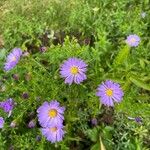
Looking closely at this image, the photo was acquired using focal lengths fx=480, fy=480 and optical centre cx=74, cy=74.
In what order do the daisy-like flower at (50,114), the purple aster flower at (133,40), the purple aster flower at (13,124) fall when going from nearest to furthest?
the daisy-like flower at (50,114) → the purple aster flower at (13,124) → the purple aster flower at (133,40)

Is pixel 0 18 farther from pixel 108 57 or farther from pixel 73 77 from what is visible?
pixel 73 77

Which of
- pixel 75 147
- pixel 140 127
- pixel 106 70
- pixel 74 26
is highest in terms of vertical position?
pixel 74 26

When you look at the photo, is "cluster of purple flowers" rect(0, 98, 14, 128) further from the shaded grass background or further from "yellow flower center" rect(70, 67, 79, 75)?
"yellow flower center" rect(70, 67, 79, 75)

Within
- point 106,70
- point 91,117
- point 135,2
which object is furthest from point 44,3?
point 91,117

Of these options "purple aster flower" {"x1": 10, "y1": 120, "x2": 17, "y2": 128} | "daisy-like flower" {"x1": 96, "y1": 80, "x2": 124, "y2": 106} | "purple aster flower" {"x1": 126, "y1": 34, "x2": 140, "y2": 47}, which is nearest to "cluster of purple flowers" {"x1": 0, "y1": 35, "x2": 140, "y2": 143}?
"daisy-like flower" {"x1": 96, "y1": 80, "x2": 124, "y2": 106}

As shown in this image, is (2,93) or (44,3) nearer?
(2,93)

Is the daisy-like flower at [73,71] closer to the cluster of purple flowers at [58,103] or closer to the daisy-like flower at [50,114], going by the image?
the cluster of purple flowers at [58,103]

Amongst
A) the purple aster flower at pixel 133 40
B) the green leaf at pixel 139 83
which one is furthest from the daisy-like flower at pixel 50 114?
the purple aster flower at pixel 133 40
